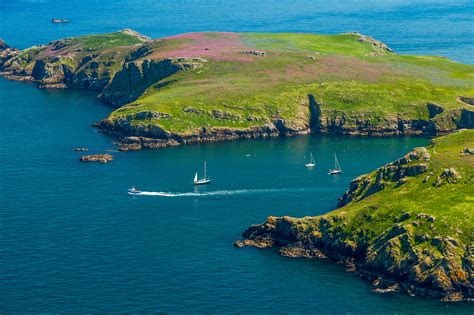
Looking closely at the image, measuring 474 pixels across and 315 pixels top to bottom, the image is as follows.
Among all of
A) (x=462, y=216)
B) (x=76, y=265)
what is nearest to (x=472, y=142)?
(x=462, y=216)

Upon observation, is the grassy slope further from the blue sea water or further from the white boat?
the white boat

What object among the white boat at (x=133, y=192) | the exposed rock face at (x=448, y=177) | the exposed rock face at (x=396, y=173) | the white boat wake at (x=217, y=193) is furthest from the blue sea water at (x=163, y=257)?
the exposed rock face at (x=448, y=177)

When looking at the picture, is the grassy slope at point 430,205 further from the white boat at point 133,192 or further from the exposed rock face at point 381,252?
the white boat at point 133,192

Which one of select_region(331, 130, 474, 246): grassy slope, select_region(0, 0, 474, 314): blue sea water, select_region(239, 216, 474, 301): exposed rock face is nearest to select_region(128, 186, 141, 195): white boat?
select_region(0, 0, 474, 314): blue sea water

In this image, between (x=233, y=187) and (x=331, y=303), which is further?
(x=233, y=187)

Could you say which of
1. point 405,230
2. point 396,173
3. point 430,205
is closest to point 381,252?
point 405,230

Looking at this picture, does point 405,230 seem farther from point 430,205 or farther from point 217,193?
point 217,193

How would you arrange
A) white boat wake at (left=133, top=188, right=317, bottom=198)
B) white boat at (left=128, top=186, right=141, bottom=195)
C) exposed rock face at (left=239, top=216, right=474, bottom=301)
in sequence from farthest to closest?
white boat wake at (left=133, top=188, right=317, bottom=198), white boat at (left=128, top=186, right=141, bottom=195), exposed rock face at (left=239, top=216, right=474, bottom=301)

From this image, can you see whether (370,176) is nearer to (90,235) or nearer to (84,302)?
(90,235)
